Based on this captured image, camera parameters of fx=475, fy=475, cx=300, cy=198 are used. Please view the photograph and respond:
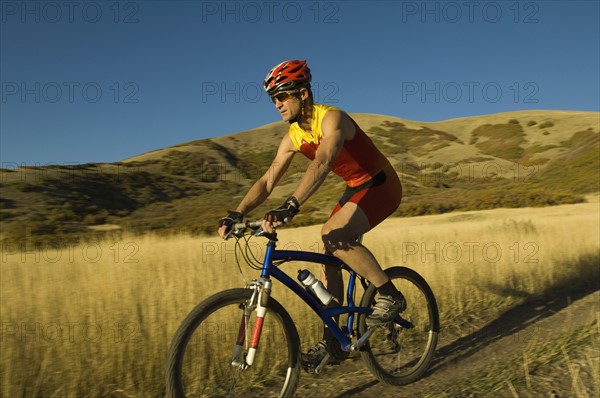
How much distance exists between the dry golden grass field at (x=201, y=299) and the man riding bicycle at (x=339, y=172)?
3.09ft

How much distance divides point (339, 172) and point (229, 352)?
6.59 ft

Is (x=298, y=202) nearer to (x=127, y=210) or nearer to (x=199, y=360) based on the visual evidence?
(x=199, y=360)

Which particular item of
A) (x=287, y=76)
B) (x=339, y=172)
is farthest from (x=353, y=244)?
(x=287, y=76)

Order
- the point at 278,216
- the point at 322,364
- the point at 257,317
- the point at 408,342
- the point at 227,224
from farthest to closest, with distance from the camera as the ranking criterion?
the point at 408,342
the point at 322,364
the point at 227,224
the point at 257,317
the point at 278,216

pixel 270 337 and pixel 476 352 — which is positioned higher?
pixel 270 337

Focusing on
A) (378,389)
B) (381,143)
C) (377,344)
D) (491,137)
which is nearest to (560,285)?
(377,344)

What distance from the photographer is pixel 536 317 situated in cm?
622

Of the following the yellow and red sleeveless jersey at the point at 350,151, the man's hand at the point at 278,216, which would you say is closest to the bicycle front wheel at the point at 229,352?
the man's hand at the point at 278,216

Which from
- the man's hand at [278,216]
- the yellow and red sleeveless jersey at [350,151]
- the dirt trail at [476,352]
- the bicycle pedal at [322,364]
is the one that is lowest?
the dirt trail at [476,352]

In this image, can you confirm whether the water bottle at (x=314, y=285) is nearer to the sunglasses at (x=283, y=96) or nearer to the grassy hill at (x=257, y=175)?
the sunglasses at (x=283, y=96)

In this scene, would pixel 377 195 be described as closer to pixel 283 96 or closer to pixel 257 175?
pixel 283 96

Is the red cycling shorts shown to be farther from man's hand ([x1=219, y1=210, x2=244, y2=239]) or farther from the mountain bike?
man's hand ([x1=219, y1=210, x2=244, y2=239])

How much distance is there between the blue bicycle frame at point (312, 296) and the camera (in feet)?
11.3

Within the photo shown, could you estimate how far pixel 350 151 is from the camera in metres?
3.90
